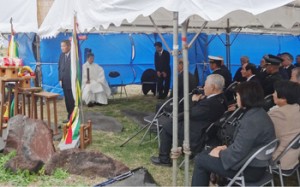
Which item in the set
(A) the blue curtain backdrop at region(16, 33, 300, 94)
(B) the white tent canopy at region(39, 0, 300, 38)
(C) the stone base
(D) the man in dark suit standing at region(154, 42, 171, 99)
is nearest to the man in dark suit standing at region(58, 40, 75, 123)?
(B) the white tent canopy at region(39, 0, 300, 38)

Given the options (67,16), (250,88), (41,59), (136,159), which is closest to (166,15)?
(67,16)

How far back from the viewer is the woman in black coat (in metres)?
2.94

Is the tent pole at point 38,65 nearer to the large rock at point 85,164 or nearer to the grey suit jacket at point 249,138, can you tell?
the large rock at point 85,164

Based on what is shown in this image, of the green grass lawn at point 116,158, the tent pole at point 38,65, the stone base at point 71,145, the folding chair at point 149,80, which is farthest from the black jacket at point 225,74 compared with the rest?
the tent pole at point 38,65

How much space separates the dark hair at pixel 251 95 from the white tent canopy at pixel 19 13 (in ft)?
25.4

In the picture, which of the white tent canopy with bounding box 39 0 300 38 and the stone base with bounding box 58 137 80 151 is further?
the stone base with bounding box 58 137 80 151

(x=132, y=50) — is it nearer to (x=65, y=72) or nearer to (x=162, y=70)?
(x=162, y=70)

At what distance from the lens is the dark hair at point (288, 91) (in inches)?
131

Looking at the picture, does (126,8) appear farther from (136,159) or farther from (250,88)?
(136,159)

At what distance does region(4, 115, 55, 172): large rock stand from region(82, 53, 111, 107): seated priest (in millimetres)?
4268

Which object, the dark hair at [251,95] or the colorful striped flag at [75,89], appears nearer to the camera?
the dark hair at [251,95]

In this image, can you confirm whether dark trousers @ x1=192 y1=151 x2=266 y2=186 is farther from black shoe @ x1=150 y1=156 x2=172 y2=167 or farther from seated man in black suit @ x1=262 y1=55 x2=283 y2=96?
seated man in black suit @ x1=262 y1=55 x2=283 y2=96

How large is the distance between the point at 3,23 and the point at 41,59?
4.57 feet

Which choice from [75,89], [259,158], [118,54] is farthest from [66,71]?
[118,54]
